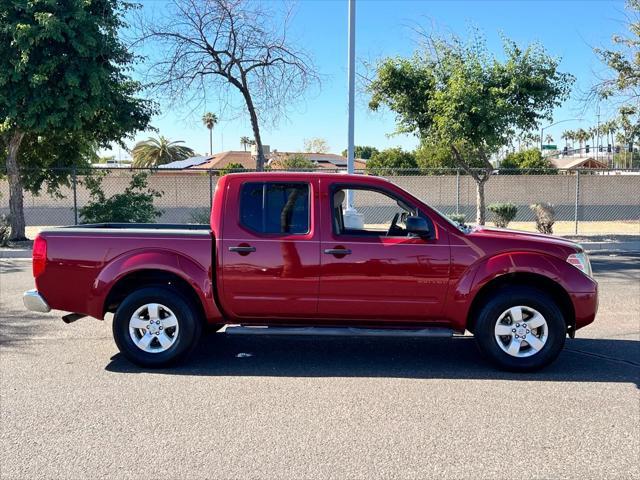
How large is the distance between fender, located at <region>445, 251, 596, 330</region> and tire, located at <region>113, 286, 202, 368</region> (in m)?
Result: 2.48

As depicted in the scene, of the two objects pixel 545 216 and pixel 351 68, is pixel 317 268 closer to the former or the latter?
pixel 351 68

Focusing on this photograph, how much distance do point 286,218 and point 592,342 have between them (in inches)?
149

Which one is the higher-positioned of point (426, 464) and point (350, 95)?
point (350, 95)

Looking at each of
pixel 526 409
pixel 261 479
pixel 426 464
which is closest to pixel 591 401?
pixel 526 409

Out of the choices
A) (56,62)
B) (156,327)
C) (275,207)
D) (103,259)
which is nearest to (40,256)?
(103,259)

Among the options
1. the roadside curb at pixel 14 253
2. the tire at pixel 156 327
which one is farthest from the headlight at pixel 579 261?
the roadside curb at pixel 14 253

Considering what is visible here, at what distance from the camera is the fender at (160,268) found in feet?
18.3

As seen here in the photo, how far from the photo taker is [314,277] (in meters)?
5.57

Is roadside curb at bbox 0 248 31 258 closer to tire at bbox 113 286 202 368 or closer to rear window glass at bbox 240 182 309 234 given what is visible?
tire at bbox 113 286 202 368

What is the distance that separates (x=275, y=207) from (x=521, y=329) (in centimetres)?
259

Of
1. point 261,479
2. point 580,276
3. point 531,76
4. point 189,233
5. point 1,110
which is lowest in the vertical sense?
point 261,479

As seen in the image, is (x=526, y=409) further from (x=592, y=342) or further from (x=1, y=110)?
(x=1, y=110)

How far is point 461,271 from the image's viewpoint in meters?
5.50

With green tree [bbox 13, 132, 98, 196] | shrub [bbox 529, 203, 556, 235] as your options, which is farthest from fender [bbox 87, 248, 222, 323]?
shrub [bbox 529, 203, 556, 235]
